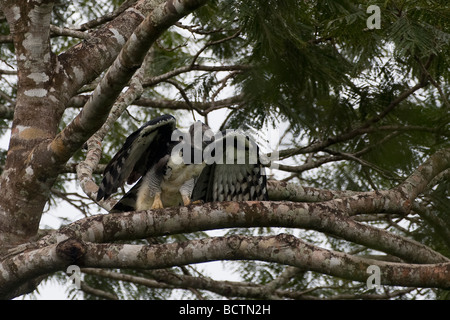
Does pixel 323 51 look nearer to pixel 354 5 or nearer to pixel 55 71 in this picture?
pixel 354 5

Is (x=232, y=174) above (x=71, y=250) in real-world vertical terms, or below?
above

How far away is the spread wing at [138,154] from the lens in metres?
3.86

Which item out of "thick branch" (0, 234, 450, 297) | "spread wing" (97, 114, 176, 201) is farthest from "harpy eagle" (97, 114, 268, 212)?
"thick branch" (0, 234, 450, 297)

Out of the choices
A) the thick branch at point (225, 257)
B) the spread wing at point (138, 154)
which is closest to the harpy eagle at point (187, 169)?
the spread wing at point (138, 154)

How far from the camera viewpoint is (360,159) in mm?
4555

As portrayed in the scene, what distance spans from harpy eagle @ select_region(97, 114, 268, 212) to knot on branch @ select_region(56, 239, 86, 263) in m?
1.33

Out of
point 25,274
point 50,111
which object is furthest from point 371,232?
point 50,111

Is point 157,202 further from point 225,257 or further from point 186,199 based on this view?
point 225,257

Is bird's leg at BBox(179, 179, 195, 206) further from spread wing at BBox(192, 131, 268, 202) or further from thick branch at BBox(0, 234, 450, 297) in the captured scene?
thick branch at BBox(0, 234, 450, 297)

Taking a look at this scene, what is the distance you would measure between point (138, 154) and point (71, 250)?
1.63 metres

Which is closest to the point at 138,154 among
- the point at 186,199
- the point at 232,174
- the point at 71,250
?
the point at 186,199

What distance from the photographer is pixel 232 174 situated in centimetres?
449

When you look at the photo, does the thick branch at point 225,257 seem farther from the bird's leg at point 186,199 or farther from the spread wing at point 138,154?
the bird's leg at point 186,199

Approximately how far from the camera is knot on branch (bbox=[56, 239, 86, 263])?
276 centimetres
